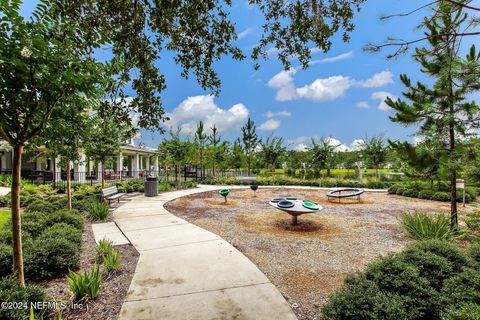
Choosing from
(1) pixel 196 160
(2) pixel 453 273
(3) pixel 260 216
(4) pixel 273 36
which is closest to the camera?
(2) pixel 453 273

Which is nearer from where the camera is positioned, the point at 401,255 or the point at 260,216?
the point at 401,255

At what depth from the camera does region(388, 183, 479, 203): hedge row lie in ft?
43.4

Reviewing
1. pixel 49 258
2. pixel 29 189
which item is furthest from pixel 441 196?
pixel 29 189

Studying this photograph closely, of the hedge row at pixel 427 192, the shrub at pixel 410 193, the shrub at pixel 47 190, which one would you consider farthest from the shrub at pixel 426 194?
the shrub at pixel 47 190

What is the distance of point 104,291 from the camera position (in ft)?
11.2

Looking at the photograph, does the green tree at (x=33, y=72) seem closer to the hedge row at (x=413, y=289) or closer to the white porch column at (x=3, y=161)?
the hedge row at (x=413, y=289)

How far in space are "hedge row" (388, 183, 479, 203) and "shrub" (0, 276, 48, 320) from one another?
1658cm

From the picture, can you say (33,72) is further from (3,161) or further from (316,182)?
(3,161)

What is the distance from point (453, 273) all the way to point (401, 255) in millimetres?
563

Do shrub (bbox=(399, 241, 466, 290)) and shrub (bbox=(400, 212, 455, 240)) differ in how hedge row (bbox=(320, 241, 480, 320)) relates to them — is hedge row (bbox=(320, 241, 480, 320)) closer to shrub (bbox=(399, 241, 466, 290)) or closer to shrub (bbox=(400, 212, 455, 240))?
shrub (bbox=(399, 241, 466, 290))

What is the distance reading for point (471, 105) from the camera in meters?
6.23

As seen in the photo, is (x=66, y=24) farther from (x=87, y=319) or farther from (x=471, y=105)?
(x=471, y=105)

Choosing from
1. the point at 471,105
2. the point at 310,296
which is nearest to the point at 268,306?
the point at 310,296

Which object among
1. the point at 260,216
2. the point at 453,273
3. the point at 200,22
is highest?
the point at 200,22
